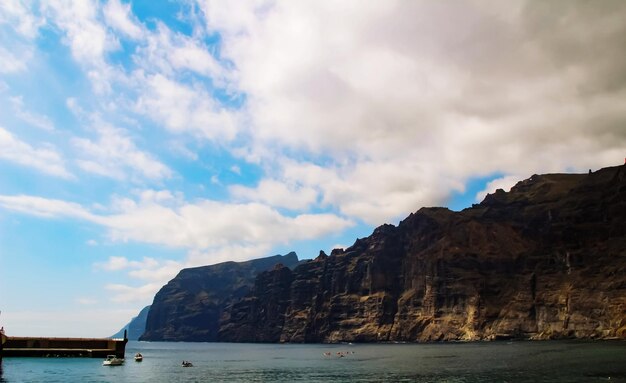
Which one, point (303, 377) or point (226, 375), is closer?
point (303, 377)

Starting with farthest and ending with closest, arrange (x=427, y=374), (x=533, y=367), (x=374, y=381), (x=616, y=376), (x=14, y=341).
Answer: (x=14, y=341), (x=533, y=367), (x=427, y=374), (x=374, y=381), (x=616, y=376)

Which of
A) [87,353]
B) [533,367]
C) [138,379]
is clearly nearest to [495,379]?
[533,367]

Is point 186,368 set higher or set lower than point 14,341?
lower

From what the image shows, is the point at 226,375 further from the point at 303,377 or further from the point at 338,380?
the point at 338,380

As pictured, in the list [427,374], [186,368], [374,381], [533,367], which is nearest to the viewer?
[374,381]

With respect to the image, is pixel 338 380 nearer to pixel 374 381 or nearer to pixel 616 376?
pixel 374 381

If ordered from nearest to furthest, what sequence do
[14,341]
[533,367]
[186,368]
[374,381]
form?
[374,381] → [533,367] → [186,368] → [14,341]

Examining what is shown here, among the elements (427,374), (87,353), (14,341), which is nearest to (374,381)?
(427,374)

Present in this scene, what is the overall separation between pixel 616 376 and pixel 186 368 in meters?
105

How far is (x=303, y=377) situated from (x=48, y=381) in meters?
49.9

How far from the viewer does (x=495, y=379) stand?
9444 cm

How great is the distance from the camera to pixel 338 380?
10219 centimetres

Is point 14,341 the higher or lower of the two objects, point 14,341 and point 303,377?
the higher

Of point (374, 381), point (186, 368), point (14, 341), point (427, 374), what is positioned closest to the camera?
point (374, 381)
